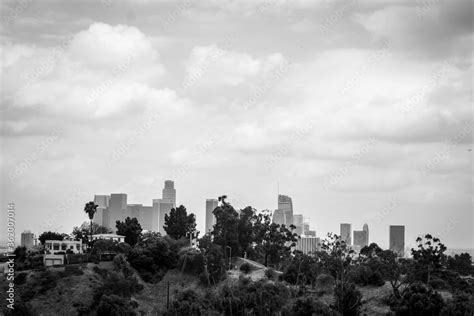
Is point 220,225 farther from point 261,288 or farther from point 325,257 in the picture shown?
point 261,288

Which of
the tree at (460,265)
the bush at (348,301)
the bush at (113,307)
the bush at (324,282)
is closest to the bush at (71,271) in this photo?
the bush at (113,307)

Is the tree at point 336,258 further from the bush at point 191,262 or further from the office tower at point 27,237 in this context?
the office tower at point 27,237

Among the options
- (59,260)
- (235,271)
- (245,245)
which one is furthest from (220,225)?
(59,260)

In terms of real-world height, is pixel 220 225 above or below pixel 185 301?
above

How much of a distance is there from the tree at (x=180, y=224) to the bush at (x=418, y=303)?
58.0 m

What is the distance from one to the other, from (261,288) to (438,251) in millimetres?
33351

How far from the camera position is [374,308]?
85.1 m

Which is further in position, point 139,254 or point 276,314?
point 139,254

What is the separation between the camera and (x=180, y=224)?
131875mm

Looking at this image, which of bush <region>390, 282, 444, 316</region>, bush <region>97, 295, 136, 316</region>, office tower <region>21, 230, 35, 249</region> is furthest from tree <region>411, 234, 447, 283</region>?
office tower <region>21, 230, 35, 249</region>

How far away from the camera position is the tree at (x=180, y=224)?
431ft

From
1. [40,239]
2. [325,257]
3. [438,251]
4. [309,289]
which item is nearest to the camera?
[309,289]

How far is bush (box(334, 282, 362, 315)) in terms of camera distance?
267ft

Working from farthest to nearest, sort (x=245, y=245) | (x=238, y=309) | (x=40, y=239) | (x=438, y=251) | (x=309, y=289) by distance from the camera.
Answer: (x=40, y=239)
(x=245, y=245)
(x=438, y=251)
(x=309, y=289)
(x=238, y=309)
